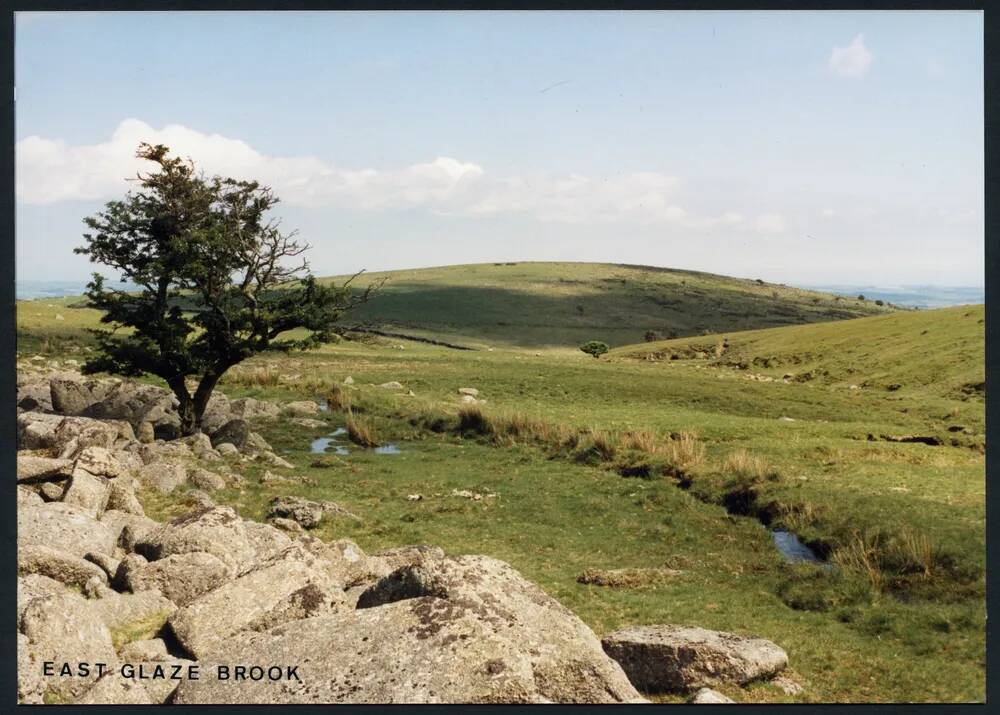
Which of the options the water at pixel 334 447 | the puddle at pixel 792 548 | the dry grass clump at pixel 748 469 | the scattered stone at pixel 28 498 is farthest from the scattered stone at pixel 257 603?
the water at pixel 334 447

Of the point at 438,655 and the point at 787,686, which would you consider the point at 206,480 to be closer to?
the point at 438,655

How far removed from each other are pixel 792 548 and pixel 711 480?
575 centimetres

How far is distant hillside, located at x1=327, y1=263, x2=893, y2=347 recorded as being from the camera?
123m

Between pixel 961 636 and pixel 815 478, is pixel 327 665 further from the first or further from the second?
pixel 815 478

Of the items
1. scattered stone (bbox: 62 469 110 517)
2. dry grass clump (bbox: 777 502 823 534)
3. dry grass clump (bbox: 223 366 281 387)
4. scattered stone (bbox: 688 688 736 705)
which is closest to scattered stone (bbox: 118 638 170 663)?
scattered stone (bbox: 62 469 110 517)

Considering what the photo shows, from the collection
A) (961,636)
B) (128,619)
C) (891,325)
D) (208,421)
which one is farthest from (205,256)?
(891,325)

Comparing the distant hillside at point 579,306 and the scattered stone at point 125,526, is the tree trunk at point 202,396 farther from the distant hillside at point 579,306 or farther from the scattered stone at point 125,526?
the distant hillside at point 579,306

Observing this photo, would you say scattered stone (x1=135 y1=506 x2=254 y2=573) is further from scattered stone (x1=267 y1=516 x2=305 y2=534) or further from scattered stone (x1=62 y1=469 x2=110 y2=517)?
scattered stone (x1=267 y1=516 x2=305 y2=534)

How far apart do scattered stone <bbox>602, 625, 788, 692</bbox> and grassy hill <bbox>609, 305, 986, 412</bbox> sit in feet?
131

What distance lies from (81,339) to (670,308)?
111 metres

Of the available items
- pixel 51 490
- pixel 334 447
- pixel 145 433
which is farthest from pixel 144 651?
pixel 334 447

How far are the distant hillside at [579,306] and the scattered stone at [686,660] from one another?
94529 mm

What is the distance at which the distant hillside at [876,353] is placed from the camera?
52.1 metres

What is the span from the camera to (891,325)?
69.5 metres
